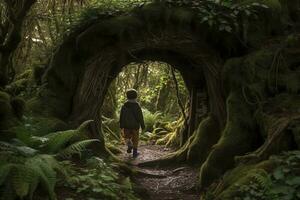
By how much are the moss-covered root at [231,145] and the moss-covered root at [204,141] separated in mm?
1973

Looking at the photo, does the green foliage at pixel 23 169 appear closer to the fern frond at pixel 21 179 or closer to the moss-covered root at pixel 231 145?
the fern frond at pixel 21 179

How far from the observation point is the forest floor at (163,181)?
28.7ft

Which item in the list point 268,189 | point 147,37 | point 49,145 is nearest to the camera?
point 268,189

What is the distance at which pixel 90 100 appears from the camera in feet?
34.6

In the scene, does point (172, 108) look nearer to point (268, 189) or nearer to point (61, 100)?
point (61, 100)

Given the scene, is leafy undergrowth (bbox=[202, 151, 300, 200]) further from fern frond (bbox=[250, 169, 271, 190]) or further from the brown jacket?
the brown jacket

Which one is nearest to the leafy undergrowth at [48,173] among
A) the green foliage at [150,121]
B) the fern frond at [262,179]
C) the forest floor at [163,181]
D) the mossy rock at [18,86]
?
the forest floor at [163,181]

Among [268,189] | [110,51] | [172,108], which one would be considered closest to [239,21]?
[110,51]

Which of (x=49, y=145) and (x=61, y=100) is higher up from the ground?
(x=61, y=100)

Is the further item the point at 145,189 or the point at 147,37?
the point at 147,37

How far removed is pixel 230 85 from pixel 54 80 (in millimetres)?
4026

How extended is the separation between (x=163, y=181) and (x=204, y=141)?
1.78m

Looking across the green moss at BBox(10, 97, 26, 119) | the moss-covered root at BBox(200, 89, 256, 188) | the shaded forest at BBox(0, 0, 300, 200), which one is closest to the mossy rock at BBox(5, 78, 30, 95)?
the shaded forest at BBox(0, 0, 300, 200)

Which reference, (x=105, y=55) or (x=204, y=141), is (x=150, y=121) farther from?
(x=105, y=55)
